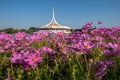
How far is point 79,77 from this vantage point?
5.06 ft

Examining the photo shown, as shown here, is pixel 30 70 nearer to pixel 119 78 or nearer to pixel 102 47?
pixel 119 78

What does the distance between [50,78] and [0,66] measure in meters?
0.41

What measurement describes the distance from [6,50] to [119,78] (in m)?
1.07

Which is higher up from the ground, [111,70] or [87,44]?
[87,44]

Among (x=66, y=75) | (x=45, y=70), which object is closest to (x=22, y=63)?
(x=45, y=70)

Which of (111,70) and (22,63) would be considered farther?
(111,70)

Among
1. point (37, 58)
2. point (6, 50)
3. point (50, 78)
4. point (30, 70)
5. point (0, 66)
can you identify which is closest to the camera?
point (37, 58)

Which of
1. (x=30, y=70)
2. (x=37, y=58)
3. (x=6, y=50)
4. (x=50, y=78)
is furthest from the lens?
(x=6, y=50)

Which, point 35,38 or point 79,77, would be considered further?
point 35,38

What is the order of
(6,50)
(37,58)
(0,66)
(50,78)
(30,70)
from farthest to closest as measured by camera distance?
(6,50)
(0,66)
(50,78)
(30,70)
(37,58)

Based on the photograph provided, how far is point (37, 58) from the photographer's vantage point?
1395 millimetres

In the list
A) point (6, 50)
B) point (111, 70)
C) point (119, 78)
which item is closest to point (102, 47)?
point (111, 70)

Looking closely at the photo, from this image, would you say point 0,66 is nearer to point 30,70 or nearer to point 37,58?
point 30,70

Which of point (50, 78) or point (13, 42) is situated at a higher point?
point (13, 42)
